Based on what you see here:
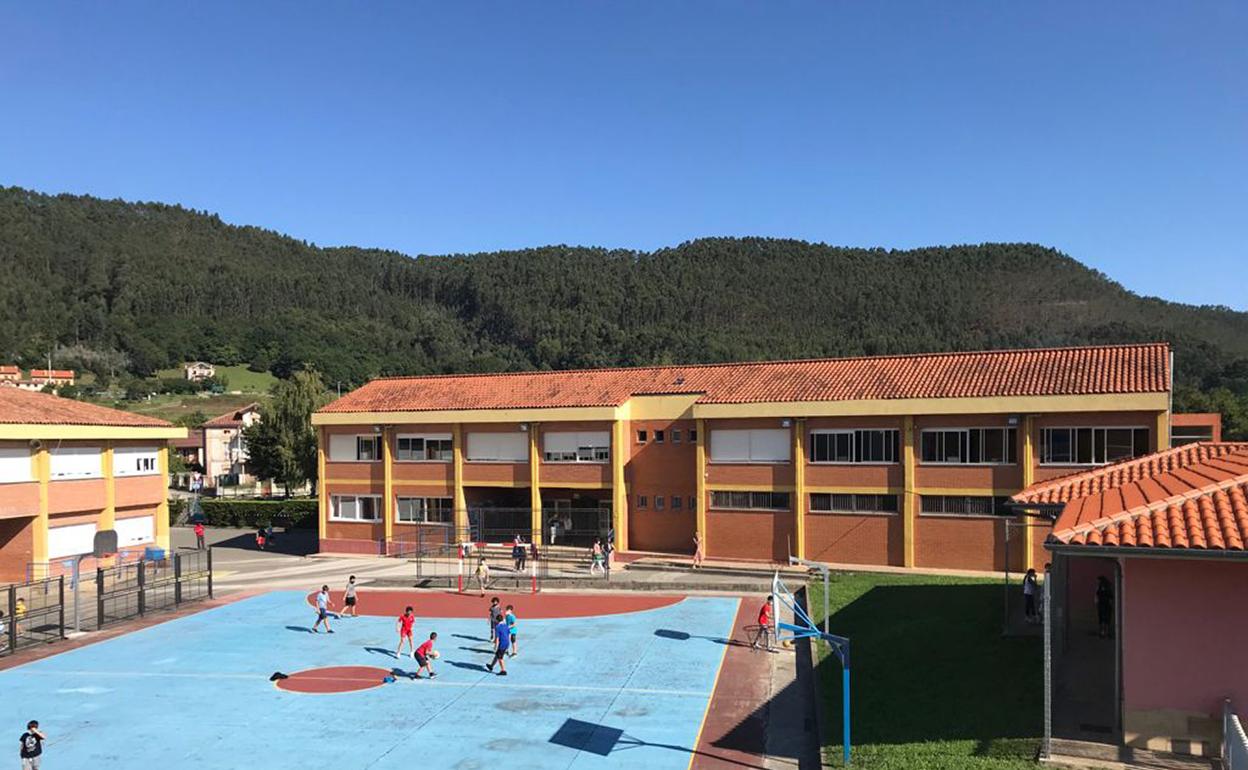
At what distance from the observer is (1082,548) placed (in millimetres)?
13117

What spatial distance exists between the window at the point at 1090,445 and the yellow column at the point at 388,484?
1176 inches

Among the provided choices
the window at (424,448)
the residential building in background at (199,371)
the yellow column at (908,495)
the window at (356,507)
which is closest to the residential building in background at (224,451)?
the window at (356,507)

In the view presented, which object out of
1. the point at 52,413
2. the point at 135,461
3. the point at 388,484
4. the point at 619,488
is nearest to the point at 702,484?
the point at 619,488

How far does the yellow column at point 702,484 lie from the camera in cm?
3844

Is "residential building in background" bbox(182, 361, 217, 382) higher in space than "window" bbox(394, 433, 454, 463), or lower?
higher

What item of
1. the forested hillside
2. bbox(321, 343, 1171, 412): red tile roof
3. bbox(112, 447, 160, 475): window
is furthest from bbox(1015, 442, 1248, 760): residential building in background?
the forested hillside

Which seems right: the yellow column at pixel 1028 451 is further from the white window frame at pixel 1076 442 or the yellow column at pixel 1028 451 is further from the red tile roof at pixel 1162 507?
the red tile roof at pixel 1162 507

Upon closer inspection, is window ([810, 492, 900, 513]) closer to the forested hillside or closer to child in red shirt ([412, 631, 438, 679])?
child in red shirt ([412, 631, 438, 679])

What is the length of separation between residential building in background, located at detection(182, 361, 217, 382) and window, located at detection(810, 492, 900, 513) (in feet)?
522

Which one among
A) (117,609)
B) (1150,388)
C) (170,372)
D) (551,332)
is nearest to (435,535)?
(117,609)

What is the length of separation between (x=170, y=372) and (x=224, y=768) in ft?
591

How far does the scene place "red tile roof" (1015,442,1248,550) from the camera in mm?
13006

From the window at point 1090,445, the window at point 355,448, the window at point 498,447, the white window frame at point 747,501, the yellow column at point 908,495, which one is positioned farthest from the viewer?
the window at point 355,448

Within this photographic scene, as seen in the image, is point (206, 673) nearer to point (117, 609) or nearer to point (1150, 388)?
point (117, 609)
